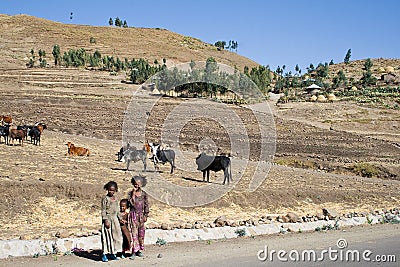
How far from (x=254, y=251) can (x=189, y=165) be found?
12.6m

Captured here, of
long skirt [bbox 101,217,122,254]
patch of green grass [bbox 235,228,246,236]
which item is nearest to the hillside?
patch of green grass [bbox 235,228,246,236]

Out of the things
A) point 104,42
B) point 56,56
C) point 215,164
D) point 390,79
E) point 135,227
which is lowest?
point 135,227

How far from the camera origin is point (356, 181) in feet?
77.4

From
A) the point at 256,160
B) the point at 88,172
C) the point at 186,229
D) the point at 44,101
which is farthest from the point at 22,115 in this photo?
the point at 186,229

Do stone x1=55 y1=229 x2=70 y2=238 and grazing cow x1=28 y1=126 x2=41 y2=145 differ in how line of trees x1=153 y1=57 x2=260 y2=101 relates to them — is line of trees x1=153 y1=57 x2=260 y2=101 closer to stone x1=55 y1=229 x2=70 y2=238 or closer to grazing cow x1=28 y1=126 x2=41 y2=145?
grazing cow x1=28 y1=126 x2=41 y2=145

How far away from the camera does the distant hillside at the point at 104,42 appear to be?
409ft

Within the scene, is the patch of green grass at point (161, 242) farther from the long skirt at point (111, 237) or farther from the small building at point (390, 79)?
→ the small building at point (390, 79)

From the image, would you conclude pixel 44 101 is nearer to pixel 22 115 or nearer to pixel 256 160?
pixel 22 115

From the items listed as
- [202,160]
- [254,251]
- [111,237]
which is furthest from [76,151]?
[111,237]

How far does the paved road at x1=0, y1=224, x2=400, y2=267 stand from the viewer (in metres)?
8.98

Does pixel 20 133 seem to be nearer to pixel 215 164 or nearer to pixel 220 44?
pixel 215 164

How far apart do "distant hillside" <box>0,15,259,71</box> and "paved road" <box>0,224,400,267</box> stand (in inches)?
3825

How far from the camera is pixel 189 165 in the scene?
22.6 metres

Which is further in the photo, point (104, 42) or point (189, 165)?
point (104, 42)
